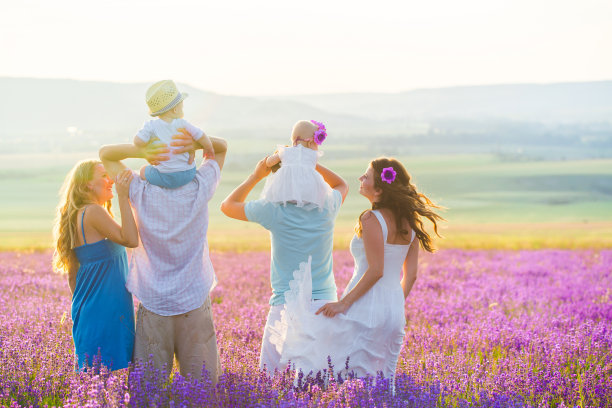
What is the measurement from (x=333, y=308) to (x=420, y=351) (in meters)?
1.68

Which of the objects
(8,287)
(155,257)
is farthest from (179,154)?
(8,287)

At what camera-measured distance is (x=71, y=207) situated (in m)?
4.04

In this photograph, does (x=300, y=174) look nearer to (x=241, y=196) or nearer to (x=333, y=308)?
(x=241, y=196)

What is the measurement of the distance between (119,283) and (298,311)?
122 centimetres

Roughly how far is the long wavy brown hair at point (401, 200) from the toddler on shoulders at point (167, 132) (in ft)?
4.13

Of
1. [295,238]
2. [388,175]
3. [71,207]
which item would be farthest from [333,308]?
[71,207]

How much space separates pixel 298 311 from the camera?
13.5ft

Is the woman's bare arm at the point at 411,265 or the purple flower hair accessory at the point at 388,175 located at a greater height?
the purple flower hair accessory at the point at 388,175

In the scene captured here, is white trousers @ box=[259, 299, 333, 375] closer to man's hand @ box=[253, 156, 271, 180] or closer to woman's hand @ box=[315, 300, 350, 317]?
woman's hand @ box=[315, 300, 350, 317]

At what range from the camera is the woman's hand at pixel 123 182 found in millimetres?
3725

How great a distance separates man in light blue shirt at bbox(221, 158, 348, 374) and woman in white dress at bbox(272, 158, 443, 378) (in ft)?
0.38

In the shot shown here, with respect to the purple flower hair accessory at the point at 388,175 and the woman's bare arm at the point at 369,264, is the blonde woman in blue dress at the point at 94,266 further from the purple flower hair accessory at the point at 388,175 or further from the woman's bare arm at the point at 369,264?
the purple flower hair accessory at the point at 388,175

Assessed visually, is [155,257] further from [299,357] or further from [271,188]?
[299,357]

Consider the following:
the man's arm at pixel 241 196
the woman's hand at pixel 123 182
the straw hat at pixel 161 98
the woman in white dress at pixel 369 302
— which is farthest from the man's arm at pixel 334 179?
the woman's hand at pixel 123 182
